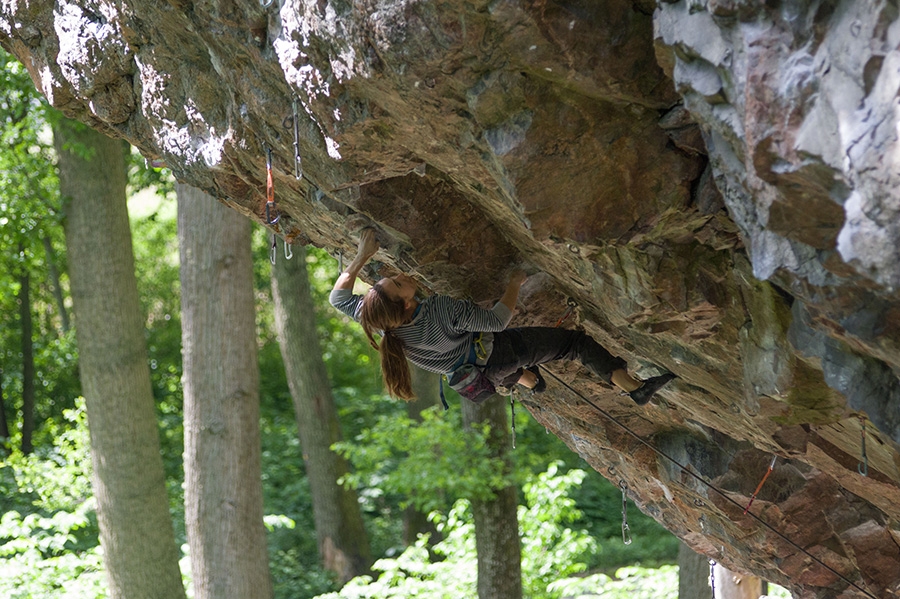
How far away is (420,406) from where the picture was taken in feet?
43.0

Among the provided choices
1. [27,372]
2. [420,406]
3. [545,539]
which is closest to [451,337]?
[545,539]

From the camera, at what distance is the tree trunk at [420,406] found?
42.9ft

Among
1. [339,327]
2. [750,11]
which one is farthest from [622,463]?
[339,327]

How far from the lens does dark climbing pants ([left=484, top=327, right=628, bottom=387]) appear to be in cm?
477

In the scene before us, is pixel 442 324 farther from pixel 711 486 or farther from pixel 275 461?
pixel 275 461

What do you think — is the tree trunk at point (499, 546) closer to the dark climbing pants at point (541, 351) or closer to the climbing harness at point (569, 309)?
the dark climbing pants at point (541, 351)

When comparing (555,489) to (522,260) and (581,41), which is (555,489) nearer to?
(522,260)

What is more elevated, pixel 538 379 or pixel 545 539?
pixel 538 379

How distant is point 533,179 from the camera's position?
313cm

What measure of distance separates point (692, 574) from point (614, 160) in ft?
24.3

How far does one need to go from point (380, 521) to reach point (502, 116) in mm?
13698

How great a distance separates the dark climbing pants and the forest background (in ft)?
14.8

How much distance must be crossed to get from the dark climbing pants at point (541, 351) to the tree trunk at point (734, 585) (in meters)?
4.14

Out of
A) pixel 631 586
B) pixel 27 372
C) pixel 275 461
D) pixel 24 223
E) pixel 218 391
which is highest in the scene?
pixel 24 223
